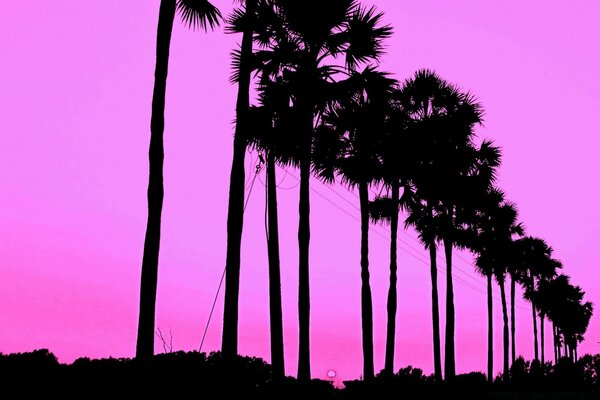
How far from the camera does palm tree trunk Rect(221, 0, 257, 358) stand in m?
18.0

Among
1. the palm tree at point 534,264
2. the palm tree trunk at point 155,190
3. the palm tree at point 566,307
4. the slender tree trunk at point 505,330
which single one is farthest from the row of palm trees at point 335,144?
the palm tree at point 566,307

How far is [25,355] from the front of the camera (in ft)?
43.8

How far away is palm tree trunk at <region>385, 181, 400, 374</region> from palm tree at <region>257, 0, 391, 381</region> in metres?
8.84

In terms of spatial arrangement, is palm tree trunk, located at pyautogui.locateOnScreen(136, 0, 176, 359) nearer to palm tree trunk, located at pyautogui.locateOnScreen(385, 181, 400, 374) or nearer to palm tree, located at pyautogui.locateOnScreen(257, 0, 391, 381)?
palm tree, located at pyautogui.locateOnScreen(257, 0, 391, 381)

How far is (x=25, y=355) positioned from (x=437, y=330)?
80.0 ft

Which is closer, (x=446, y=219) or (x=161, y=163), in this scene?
(x=161, y=163)

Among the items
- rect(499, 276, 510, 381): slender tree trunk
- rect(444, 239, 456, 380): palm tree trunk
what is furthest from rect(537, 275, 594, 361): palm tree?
rect(444, 239, 456, 380): palm tree trunk

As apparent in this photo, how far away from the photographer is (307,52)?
2283 cm

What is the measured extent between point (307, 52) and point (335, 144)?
5116 millimetres

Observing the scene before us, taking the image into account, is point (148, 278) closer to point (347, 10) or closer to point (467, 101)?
point (347, 10)

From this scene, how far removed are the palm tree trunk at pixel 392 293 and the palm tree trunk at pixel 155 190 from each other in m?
14.9

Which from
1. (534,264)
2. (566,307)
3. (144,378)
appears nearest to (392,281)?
(144,378)

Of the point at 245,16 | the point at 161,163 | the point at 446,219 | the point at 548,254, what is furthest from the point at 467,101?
the point at 548,254

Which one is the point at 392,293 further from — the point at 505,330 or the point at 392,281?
the point at 505,330
